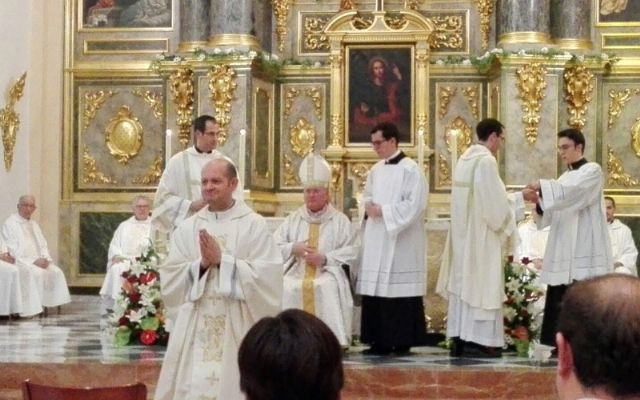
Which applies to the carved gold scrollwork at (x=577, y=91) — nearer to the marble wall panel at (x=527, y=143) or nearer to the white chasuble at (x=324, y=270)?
the marble wall panel at (x=527, y=143)

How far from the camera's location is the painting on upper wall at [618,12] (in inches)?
598

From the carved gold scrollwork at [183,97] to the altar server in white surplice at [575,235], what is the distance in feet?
21.2

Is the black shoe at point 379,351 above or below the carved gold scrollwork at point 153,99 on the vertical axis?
below

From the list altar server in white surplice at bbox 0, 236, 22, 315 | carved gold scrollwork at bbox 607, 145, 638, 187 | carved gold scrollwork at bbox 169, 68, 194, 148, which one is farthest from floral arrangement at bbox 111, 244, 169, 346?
carved gold scrollwork at bbox 607, 145, 638, 187

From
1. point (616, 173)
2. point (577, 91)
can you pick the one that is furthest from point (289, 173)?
point (616, 173)

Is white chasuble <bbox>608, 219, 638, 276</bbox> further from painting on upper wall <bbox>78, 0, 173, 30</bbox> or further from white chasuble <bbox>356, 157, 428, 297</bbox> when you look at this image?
painting on upper wall <bbox>78, 0, 173, 30</bbox>

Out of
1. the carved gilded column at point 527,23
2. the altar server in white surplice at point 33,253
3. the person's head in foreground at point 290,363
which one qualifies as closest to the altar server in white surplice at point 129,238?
the altar server in white surplice at point 33,253

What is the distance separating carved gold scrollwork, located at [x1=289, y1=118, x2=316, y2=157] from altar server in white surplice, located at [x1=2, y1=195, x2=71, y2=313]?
3.20m

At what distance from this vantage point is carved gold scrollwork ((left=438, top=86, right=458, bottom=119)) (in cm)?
1541

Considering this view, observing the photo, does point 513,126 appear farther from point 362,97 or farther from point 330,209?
point 330,209

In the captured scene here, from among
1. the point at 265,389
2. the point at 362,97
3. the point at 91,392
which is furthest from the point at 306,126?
the point at 265,389

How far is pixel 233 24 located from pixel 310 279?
5.57m

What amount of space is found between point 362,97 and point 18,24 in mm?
4387

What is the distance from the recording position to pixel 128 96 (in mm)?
15984
